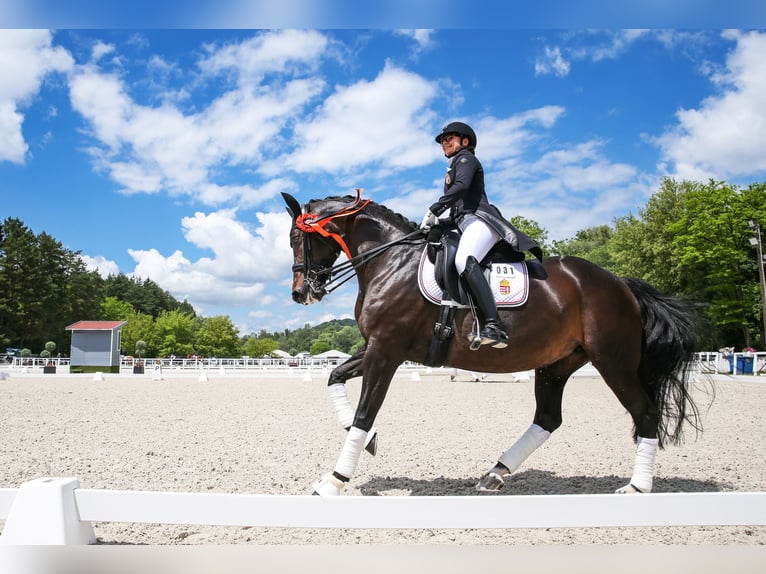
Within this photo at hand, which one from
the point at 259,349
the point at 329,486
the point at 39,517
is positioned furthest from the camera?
the point at 259,349

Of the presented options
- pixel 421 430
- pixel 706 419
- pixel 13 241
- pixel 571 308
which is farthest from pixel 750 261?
pixel 13 241

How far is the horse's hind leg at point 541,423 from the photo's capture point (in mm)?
4816

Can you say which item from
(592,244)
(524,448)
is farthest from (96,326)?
(592,244)

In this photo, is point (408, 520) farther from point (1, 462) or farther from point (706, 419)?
point (706, 419)

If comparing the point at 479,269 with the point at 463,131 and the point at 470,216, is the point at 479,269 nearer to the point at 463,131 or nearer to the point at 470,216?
the point at 470,216

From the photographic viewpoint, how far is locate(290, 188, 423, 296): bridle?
4.76m

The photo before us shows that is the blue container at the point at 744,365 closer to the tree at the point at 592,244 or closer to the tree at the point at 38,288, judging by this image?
the tree at the point at 592,244

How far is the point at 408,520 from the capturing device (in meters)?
3.04

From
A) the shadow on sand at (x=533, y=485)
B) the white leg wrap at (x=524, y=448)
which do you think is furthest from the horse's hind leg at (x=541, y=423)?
the shadow on sand at (x=533, y=485)

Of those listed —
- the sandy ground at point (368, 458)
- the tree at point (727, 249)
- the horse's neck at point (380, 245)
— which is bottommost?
the sandy ground at point (368, 458)

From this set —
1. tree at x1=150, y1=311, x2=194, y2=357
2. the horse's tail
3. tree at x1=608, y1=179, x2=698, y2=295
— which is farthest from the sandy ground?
tree at x1=150, y1=311, x2=194, y2=357

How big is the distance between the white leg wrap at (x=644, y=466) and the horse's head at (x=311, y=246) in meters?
2.83

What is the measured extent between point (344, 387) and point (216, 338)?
76815 mm

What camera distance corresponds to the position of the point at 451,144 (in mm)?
4801
